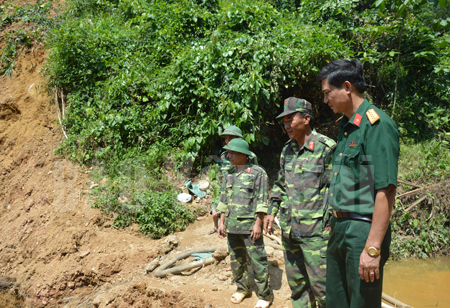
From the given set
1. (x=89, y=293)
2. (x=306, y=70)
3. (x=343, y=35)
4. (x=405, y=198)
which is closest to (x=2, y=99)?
(x=89, y=293)

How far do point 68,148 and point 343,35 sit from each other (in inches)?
291

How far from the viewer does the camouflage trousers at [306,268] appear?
2791mm

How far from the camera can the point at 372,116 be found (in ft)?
6.29

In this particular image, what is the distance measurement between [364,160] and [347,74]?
55 cm

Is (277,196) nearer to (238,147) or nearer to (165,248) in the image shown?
(238,147)

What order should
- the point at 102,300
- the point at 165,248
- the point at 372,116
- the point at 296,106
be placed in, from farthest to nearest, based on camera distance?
the point at 165,248 < the point at 102,300 < the point at 296,106 < the point at 372,116

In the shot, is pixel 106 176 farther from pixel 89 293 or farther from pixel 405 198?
pixel 405 198

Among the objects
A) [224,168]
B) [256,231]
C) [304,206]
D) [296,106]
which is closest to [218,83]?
[224,168]

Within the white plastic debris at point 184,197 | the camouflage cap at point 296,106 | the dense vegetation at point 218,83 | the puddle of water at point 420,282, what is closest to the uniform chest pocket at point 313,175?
the camouflage cap at point 296,106

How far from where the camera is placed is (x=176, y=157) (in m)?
6.68

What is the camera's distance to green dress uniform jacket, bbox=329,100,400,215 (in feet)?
5.96

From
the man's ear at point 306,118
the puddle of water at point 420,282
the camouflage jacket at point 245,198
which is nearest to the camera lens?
the man's ear at point 306,118

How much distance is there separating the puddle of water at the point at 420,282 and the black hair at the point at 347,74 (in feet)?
10.2

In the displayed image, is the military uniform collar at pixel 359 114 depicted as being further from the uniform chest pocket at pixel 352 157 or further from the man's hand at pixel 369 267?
the man's hand at pixel 369 267
